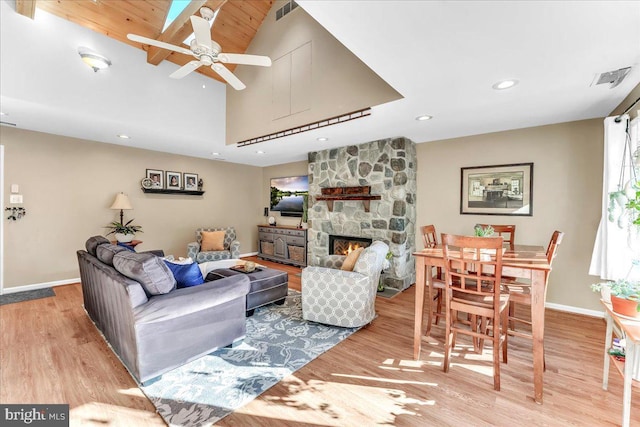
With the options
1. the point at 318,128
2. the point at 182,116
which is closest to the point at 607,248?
the point at 318,128

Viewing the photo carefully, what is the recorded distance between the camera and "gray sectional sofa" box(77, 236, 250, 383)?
193 cm

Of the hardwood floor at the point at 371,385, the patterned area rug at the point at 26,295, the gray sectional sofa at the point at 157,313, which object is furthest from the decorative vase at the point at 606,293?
the patterned area rug at the point at 26,295

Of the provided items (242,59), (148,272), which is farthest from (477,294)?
(242,59)

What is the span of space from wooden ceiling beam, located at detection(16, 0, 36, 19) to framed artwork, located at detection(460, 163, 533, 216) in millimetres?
5745

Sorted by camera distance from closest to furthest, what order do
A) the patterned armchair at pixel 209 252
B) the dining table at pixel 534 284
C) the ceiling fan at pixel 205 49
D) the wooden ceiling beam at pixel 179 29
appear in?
the dining table at pixel 534 284 < the ceiling fan at pixel 205 49 < the wooden ceiling beam at pixel 179 29 < the patterned armchair at pixel 209 252

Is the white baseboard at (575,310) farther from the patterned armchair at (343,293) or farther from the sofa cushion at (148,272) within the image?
the sofa cushion at (148,272)

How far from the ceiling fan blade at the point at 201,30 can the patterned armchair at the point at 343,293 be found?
247cm

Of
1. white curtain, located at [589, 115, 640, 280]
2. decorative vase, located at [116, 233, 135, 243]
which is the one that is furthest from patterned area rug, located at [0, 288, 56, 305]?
white curtain, located at [589, 115, 640, 280]

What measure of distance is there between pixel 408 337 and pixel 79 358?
120 inches

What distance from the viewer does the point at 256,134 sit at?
14.6 ft

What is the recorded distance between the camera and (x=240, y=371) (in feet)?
7.03

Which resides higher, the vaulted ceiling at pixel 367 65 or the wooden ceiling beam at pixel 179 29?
the wooden ceiling beam at pixel 179 29

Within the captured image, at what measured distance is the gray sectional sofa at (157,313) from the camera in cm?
193

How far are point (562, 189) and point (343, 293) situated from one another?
10.6 feet
